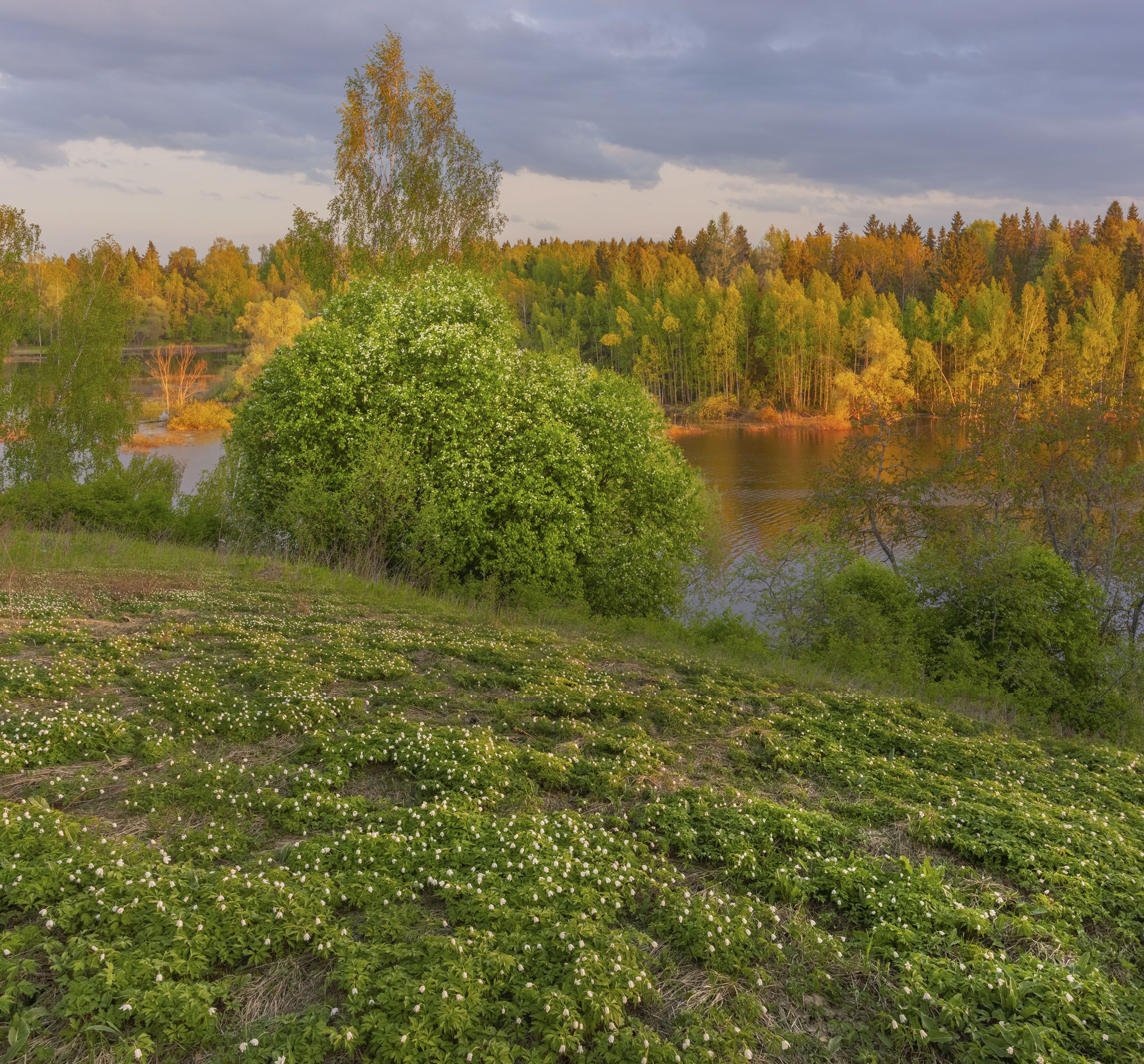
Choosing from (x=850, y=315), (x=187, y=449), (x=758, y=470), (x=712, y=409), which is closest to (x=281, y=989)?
(x=758, y=470)

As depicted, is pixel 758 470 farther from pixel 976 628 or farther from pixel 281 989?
pixel 281 989

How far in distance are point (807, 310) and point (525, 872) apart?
335ft

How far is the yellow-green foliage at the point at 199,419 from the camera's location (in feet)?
262

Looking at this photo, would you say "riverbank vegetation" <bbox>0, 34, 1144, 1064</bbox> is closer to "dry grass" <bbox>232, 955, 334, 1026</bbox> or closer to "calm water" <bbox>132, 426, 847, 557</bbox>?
"dry grass" <bbox>232, 955, 334, 1026</bbox>

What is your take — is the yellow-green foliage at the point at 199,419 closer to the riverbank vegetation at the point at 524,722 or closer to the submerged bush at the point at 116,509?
the riverbank vegetation at the point at 524,722

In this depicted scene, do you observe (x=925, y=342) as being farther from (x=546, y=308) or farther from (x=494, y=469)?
(x=494, y=469)

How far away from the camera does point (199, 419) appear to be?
80.1 meters

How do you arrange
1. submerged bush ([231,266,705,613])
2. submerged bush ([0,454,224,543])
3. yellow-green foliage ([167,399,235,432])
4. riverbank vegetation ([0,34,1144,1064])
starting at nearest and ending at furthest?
riverbank vegetation ([0,34,1144,1064])
submerged bush ([231,266,705,613])
submerged bush ([0,454,224,543])
yellow-green foliage ([167,399,235,432])

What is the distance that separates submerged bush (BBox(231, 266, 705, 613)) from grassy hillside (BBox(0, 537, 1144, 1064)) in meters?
11.9

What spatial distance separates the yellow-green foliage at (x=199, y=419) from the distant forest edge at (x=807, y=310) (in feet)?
27.2

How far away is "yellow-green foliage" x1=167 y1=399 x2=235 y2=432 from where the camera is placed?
79.8 metres

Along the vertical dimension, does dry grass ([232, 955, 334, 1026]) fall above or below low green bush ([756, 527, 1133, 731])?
above

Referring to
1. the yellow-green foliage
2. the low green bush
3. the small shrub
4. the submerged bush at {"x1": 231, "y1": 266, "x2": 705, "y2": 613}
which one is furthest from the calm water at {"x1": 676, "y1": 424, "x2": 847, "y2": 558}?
the yellow-green foliage

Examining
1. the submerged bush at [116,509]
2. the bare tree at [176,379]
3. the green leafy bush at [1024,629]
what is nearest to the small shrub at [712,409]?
the bare tree at [176,379]
